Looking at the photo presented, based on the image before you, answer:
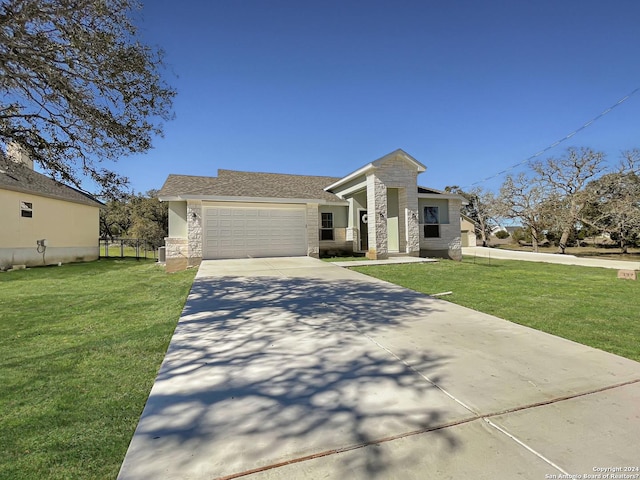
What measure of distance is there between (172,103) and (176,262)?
7557mm

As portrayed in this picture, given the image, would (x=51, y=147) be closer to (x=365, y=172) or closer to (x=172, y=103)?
(x=172, y=103)

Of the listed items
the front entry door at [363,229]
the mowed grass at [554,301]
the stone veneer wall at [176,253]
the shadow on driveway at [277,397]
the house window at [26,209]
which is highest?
the house window at [26,209]

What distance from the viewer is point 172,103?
7156mm

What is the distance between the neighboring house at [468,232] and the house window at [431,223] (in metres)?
19.1

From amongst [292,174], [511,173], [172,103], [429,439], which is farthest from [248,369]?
[511,173]

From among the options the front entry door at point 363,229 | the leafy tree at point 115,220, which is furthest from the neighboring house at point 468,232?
the leafy tree at point 115,220

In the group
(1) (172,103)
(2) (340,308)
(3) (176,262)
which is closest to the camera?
(2) (340,308)

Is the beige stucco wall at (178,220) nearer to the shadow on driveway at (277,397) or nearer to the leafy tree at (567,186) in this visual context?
the shadow on driveway at (277,397)

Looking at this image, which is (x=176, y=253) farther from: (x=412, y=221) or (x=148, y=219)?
(x=148, y=219)

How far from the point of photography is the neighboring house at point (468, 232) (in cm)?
3350

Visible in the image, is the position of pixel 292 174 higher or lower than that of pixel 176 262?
higher

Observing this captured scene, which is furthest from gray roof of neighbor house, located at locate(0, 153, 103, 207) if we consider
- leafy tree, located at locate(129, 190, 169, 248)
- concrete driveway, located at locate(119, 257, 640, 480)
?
concrete driveway, located at locate(119, 257, 640, 480)

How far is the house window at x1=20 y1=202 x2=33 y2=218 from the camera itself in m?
15.3

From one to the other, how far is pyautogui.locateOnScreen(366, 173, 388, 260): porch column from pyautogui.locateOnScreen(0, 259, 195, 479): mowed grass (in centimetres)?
980
